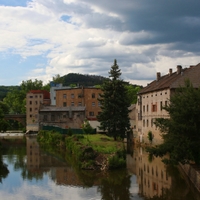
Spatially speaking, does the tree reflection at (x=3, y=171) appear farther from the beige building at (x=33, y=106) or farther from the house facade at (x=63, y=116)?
the beige building at (x=33, y=106)

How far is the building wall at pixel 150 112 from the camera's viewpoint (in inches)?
1730

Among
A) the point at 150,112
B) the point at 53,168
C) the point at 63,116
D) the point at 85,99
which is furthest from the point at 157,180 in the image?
the point at 85,99

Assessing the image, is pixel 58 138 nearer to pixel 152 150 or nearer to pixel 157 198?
pixel 152 150

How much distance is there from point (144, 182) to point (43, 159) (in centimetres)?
1615

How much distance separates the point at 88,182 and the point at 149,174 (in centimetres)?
613

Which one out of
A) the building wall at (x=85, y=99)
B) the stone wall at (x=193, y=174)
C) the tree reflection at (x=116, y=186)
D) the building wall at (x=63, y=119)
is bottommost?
the tree reflection at (x=116, y=186)

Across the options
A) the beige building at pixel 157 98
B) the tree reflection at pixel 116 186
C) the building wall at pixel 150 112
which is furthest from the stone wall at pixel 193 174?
the building wall at pixel 150 112

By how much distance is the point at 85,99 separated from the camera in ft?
259

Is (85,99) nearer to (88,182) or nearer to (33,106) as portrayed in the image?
(33,106)

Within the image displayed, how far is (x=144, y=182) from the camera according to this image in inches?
1054

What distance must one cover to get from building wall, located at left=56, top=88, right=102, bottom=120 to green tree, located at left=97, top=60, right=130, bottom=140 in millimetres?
31576

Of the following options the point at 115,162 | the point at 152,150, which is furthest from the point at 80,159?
the point at 152,150

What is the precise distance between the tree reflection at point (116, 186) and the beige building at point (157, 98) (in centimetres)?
1244

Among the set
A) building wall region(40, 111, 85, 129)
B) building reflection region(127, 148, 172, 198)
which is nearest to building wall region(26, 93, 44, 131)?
building wall region(40, 111, 85, 129)
